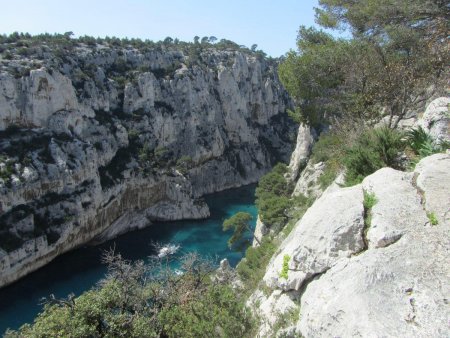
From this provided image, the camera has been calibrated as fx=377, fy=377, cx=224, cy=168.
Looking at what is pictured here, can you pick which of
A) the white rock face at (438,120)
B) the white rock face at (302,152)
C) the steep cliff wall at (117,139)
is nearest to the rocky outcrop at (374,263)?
the white rock face at (438,120)

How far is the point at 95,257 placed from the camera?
37500 millimetres

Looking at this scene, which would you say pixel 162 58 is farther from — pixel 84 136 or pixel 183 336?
pixel 183 336

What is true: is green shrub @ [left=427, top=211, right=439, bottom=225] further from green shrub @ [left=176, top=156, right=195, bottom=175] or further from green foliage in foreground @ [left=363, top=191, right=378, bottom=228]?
green shrub @ [left=176, top=156, right=195, bottom=175]

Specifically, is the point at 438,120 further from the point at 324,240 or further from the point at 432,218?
the point at 324,240

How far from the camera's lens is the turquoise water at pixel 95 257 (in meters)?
28.1

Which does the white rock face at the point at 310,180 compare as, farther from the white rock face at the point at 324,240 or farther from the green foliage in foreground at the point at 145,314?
the white rock face at the point at 324,240

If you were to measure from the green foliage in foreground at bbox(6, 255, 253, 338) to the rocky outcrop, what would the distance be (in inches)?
39.9

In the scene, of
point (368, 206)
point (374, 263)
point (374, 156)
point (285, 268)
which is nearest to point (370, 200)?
point (368, 206)

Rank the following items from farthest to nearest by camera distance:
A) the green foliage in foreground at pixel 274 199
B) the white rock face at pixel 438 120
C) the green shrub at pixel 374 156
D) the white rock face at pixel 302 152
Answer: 1. the white rock face at pixel 302 152
2. the green foliage in foreground at pixel 274 199
3. the green shrub at pixel 374 156
4. the white rock face at pixel 438 120

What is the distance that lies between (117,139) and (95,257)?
17.0 metres

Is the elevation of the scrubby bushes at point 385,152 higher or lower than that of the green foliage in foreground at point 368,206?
higher

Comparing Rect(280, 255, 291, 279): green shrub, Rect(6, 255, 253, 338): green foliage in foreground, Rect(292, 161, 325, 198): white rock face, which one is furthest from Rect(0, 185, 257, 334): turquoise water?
Rect(280, 255, 291, 279): green shrub

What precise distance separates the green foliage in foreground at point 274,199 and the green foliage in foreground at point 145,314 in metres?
11.2

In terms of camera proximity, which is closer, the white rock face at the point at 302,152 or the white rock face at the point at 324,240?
the white rock face at the point at 324,240
